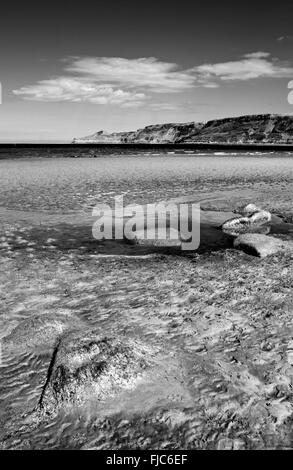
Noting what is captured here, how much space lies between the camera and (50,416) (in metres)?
3.55

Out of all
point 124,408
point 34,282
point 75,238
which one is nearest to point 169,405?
point 124,408

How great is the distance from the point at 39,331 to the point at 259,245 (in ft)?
17.0

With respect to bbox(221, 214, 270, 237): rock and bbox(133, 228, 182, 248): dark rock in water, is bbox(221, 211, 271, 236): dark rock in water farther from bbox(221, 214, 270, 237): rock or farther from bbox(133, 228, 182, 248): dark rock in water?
bbox(133, 228, 182, 248): dark rock in water

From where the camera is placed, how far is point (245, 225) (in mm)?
10688

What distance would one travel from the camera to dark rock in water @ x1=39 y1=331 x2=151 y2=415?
148 inches

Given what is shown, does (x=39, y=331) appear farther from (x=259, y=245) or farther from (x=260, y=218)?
(x=260, y=218)

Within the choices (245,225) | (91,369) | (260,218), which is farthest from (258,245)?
(91,369)

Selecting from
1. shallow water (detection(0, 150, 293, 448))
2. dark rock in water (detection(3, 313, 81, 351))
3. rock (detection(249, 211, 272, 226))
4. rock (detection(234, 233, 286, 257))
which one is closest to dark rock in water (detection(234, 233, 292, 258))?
rock (detection(234, 233, 286, 257))

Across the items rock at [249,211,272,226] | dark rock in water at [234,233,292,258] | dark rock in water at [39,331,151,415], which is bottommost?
dark rock in water at [39,331,151,415]

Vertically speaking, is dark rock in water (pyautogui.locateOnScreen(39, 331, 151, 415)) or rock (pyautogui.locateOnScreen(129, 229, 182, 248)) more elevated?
rock (pyautogui.locateOnScreen(129, 229, 182, 248))

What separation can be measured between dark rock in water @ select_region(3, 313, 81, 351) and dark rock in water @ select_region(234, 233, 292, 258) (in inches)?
175

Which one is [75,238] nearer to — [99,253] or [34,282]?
[99,253]

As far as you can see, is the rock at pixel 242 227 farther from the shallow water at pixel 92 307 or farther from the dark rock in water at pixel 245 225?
the shallow water at pixel 92 307
